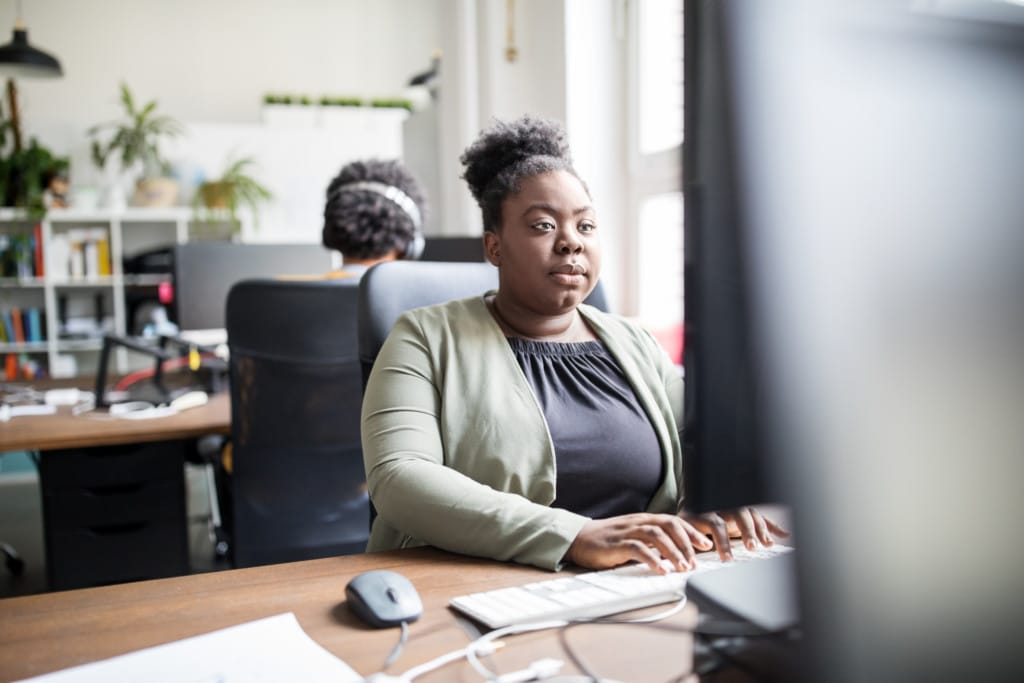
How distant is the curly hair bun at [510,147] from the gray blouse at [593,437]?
295 mm

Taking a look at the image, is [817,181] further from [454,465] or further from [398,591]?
[454,465]

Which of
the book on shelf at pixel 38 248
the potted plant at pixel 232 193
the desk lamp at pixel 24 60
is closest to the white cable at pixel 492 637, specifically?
the desk lamp at pixel 24 60

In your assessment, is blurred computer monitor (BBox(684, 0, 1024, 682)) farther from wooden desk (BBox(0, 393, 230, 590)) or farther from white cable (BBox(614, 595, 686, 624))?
wooden desk (BBox(0, 393, 230, 590))

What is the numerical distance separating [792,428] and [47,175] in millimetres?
5520

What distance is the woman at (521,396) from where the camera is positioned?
1.00m

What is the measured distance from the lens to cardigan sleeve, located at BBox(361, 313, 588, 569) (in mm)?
920

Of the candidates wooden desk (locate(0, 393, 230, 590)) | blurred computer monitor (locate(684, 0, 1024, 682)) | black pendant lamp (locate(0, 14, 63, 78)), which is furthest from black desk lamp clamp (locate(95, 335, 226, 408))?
black pendant lamp (locate(0, 14, 63, 78))

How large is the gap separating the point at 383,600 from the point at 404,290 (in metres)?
0.68

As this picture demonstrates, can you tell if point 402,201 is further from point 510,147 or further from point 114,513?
point 114,513

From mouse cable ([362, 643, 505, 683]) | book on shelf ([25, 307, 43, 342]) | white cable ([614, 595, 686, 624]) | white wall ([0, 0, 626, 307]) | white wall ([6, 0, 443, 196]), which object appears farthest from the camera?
white wall ([6, 0, 443, 196])

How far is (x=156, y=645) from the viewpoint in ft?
2.35

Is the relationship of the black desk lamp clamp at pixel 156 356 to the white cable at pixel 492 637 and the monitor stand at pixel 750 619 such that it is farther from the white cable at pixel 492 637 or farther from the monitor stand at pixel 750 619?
the monitor stand at pixel 750 619

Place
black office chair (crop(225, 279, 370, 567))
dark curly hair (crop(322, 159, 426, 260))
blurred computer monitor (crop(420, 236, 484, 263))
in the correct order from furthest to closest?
blurred computer monitor (crop(420, 236, 484, 263)) < dark curly hair (crop(322, 159, 426, 260)) < black office chair (crop(225, 279, 370, 567))

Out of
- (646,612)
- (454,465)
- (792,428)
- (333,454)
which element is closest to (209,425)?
(333,454)
